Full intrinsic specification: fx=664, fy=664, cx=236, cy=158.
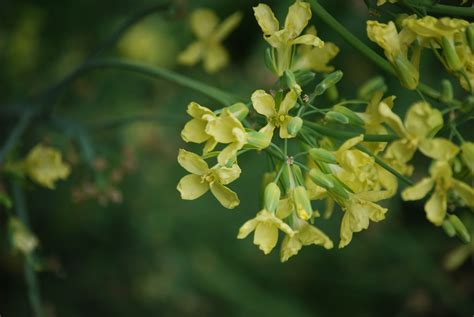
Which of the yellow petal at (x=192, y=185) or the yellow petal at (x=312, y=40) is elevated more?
the yellow petal at (x=312, y=40)

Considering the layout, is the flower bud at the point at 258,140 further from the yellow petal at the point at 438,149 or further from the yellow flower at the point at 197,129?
the yellow petal at the point at 438,149

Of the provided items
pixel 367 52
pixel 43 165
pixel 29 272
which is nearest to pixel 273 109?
pixel 367 52

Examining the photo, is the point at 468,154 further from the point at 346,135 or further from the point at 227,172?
the point at 227,172

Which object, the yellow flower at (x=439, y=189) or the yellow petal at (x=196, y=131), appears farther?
the yellow petal at (x=196, y=131)

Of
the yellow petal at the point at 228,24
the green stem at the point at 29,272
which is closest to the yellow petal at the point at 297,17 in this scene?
the yellow petal at the point at 228,24

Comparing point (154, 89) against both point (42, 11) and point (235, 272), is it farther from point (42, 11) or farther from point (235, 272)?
point (235, 272)

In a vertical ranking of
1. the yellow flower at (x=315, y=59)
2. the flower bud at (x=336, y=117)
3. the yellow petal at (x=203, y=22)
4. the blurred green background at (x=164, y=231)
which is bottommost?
the blurred green background at (x=164, y=231)
